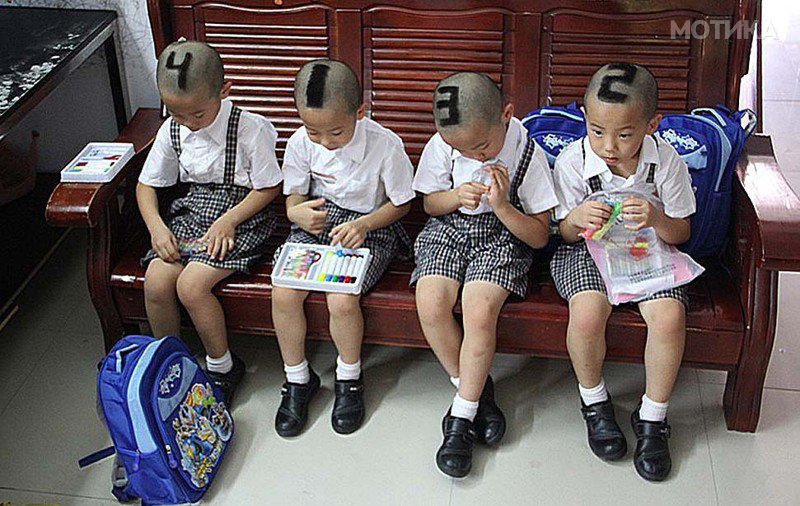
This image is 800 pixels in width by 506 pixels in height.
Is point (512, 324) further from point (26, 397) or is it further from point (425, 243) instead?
point (26, 397)

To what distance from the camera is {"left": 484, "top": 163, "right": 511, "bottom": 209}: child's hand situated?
202cm

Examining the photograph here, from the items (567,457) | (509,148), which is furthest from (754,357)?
(509,148)

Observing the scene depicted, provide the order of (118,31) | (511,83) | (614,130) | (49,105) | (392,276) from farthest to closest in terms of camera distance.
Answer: (49,105) → (118,31) → (511,83) → (392,276) → (614,130)

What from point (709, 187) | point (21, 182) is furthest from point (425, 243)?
point (21, 182)

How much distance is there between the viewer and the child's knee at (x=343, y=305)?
7.13 feet

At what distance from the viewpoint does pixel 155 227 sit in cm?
228

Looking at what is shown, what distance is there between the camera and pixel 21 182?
289 centimetres

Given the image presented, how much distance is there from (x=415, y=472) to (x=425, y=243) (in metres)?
0.53

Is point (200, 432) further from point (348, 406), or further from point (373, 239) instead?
point (373, 239)

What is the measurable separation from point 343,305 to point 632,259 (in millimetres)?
661

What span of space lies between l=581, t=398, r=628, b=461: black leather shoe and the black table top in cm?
152

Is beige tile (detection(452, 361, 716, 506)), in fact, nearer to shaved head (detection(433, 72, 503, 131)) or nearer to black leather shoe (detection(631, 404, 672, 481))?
black leather shoe (detection(631, 404, 672, 481))

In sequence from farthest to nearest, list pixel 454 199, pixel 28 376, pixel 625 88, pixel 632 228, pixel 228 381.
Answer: pixel 28 376, pixel 228 381, pixel 454 199, pixel 632 228, pixel 625 88

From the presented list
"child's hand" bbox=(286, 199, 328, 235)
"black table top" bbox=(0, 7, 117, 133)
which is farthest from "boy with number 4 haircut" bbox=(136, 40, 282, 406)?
"black table top" bbox=(0, 7, 117, 133)
